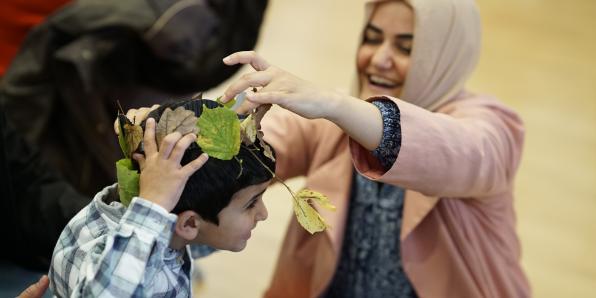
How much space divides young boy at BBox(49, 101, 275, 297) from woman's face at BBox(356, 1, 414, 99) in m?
0.42

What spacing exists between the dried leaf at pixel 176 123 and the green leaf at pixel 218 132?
1 centimetres

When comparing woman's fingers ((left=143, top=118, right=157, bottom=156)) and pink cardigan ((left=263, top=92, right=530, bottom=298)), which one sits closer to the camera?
woman's fingers ((left=143, top=118, right=157, bottom=156))

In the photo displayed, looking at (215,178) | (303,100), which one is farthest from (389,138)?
(215,178)

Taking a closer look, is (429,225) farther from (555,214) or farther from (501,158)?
(555,214)

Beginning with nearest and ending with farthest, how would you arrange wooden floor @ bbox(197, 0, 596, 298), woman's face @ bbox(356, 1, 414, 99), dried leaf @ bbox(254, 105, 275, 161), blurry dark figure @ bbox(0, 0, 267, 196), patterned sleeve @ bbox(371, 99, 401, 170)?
1. dried leaf @ bbox(254, 105, 275, 161)
2. patterned sleeve @ bbox(371, 99, 401, 170)
3. woman's face @ bbox(356, 1, 414, 99)
4. blurry dark figure @ bbox(0, 0, 267, 196)
5. wooden floor @ bbox(197, 0, 596, 298)

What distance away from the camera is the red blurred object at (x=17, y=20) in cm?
210

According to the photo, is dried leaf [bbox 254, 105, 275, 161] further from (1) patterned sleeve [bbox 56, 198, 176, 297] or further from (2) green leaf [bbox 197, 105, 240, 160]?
(1) patterned sleeve [bbox 56, 198, 176, 297]

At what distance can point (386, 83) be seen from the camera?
1.41 m

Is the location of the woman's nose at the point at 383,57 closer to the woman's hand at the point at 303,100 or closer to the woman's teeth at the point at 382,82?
the woman's teeth at the point at 382,82

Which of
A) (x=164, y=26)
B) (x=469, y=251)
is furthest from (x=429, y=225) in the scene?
(x=164, y=26)

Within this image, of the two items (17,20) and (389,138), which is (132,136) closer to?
(389,138)

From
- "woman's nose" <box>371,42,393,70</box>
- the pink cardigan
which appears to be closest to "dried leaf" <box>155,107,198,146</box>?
the pink cardigan

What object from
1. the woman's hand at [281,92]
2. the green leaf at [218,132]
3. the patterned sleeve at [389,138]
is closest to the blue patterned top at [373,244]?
the patterned sleeve at [389,138]

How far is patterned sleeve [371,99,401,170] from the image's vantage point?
111 centimetres
